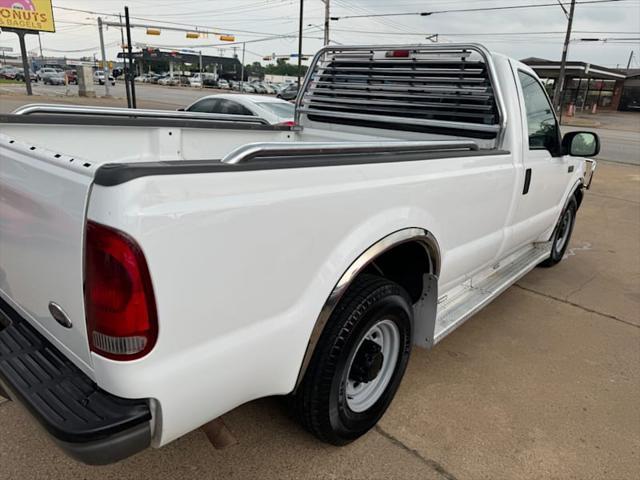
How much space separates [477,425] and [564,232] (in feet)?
11.6

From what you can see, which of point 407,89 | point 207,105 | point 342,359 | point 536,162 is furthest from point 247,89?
point 342,359

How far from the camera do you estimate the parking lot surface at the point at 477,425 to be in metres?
2.37

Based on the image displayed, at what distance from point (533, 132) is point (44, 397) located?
3522 mm

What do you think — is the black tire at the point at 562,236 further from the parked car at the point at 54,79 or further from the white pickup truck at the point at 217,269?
the parked car at the point at 54,79

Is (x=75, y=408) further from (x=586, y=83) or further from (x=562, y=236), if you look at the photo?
(x=586, y=83)

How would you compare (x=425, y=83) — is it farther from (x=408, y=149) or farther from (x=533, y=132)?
(x=408, y=149)

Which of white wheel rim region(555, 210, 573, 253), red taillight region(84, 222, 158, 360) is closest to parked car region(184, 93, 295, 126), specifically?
white wheel rim region(555, 210, 573, 253)

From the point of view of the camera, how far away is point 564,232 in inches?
219

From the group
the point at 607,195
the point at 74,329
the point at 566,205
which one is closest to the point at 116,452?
the point at 74,329

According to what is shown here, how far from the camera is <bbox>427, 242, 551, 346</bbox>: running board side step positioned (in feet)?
9.84

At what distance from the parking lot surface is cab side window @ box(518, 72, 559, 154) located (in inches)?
55.8

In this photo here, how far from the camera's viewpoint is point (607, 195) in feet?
32.0

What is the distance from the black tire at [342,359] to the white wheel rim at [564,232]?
356 centimetres

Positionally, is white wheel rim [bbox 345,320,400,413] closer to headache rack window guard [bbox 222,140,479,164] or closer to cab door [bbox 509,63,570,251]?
headache rack window guard [bbox 222,140,479,164]
